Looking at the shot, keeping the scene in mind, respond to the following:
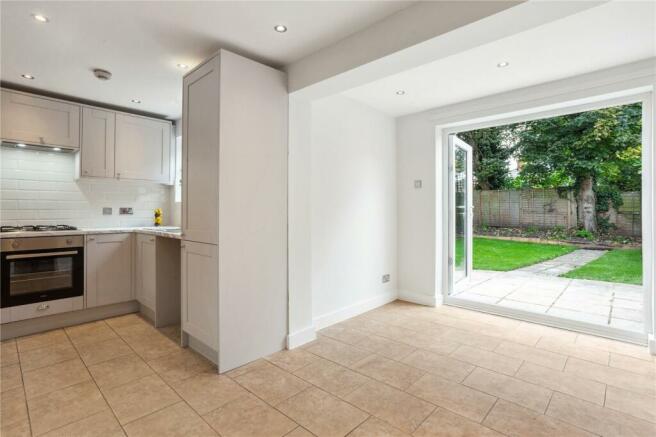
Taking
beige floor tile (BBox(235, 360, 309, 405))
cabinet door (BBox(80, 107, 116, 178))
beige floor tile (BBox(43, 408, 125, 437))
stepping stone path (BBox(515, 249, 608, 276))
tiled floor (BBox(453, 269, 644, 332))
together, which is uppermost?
cabinet door (BBox(80, 107, 116, 178))

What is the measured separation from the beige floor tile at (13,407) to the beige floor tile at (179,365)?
2.33ft

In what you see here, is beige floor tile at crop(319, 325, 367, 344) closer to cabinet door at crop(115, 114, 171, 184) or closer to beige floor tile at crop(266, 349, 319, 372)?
beige floor tile at crop(266, 349, 319, 372)

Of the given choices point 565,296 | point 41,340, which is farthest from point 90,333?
point 565,296

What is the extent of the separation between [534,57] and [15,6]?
12.0ft

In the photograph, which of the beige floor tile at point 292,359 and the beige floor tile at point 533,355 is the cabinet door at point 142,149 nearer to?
the beige floor tile at point 292,359

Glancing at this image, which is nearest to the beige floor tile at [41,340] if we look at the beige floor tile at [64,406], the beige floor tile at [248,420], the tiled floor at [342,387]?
the tiled floor at [342,387]

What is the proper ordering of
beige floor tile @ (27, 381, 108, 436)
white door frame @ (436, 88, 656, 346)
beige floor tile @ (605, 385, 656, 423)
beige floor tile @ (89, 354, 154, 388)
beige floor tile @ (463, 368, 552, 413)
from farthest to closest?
white door frame @ (436, 88, 656, 346) → beige floor tile @ (89, 354, 154, 388) → beige floor tile @ (463, 368, 552, 413) → beige floor tile @ (605, 385, 656, 423) → beige floor tile @ (27, 381, 108, 436)

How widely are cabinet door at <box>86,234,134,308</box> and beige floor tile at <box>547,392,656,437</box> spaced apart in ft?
13.1

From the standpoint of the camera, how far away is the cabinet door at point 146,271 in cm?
326

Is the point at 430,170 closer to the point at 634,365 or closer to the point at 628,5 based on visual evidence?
the point at 628,5

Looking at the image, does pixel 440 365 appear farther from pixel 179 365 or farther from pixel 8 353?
pixel 8 353

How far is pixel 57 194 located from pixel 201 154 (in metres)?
2.38

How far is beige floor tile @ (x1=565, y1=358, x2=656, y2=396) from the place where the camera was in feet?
7.09

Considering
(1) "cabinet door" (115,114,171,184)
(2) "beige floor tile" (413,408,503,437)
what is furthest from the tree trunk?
(1) "cabinet door" (115,114,171,184)
